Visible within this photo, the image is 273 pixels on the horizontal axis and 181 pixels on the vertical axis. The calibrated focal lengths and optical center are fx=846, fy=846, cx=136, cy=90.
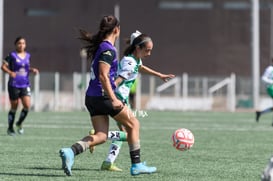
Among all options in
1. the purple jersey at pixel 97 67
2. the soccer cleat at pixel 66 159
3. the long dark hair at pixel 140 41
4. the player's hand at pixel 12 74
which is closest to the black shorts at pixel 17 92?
the player's hand at pixel 12 74

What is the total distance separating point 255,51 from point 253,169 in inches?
→ 1180

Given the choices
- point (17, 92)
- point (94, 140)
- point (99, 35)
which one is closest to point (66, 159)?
point (94, 140)

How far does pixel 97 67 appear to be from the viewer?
9672 mm

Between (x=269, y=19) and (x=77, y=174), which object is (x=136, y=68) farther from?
(x=269, y=19)

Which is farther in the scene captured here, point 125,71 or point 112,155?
point 112,155

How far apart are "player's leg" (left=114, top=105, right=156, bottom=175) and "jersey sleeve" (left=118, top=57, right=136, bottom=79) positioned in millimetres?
696

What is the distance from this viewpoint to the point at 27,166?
10.8 meters

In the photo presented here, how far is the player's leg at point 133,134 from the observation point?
972 centimetres

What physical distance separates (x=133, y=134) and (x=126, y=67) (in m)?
0.96

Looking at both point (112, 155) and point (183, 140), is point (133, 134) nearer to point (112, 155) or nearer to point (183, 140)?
point (112, 155)

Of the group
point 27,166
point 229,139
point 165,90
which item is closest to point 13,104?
point 229,139

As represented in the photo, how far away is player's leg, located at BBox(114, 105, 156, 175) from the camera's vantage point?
9.72 meters

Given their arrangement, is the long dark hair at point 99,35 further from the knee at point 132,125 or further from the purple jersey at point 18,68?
the purple jersey at point 18,68

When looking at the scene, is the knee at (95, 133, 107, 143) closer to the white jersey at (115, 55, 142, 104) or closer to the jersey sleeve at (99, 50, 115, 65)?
the white jersey at (115, 55, 142, 104)
